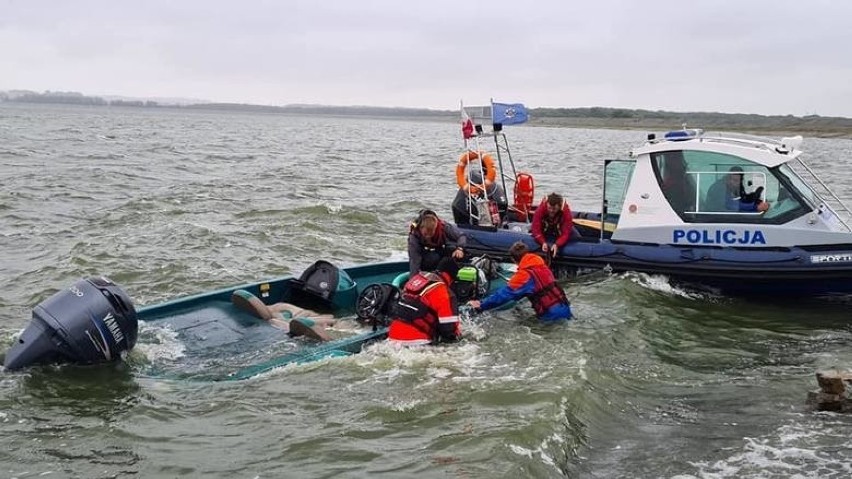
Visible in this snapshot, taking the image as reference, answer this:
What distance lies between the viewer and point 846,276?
9633 millimetres

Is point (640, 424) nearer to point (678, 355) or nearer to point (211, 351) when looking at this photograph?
point (678, 355)

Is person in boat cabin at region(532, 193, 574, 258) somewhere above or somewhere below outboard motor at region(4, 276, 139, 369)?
above

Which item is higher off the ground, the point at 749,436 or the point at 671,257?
the point at 671,257

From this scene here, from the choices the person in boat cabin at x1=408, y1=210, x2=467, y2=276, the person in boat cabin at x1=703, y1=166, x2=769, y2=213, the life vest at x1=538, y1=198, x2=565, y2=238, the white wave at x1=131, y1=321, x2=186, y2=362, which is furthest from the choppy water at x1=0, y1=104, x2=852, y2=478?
the person in boat cabin at x1=703, y1=166, x2=769, y2=213

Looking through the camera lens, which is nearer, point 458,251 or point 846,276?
point 458,251

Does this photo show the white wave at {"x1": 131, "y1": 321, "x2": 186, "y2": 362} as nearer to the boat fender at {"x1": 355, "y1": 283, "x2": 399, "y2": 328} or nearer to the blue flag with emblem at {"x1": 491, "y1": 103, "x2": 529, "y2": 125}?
the boat fender at {"x1": 355, "y1": 283, "x2": 399, "y2": 328}

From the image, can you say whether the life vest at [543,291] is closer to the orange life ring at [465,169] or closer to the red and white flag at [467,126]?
the orange life ring at [465,169]

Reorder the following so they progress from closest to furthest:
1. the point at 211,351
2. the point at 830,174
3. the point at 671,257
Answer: the point at 211,351 → the point at 671,257 → the point at 830,174

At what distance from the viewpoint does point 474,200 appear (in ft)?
40.8

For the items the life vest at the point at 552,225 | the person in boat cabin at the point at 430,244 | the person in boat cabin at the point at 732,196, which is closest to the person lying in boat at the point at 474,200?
the life vest at the point at 552,225

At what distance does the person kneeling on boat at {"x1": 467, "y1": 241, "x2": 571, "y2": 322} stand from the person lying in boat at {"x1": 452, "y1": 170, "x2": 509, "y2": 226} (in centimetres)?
327

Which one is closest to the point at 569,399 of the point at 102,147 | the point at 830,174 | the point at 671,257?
the point at 671,257

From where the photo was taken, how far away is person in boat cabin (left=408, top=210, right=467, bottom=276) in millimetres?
8875

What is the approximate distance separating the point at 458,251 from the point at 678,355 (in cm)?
259
